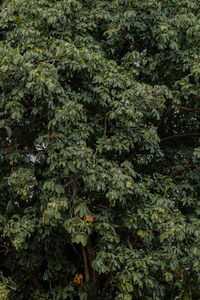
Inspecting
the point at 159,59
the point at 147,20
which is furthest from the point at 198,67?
the point at 147,20

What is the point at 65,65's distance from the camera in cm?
431

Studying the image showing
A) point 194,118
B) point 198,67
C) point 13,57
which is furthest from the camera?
point 194,118

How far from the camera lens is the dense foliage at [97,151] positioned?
13.6 feet

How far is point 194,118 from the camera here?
233 inches

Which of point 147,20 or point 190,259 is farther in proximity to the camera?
point 147,20

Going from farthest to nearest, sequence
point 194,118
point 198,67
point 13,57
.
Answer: point 194,118 → point 198,67 → point 13,57

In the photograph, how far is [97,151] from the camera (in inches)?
182

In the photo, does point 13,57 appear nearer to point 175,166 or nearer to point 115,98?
point 115,98

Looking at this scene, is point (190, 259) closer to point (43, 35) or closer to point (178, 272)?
point (178, 272)

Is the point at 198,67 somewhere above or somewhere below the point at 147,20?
below

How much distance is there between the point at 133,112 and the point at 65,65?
879mm

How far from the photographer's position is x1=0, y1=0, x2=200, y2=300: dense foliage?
4.13m

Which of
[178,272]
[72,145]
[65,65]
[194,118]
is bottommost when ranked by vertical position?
[178,272]

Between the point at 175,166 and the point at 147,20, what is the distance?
1917 millimetres
